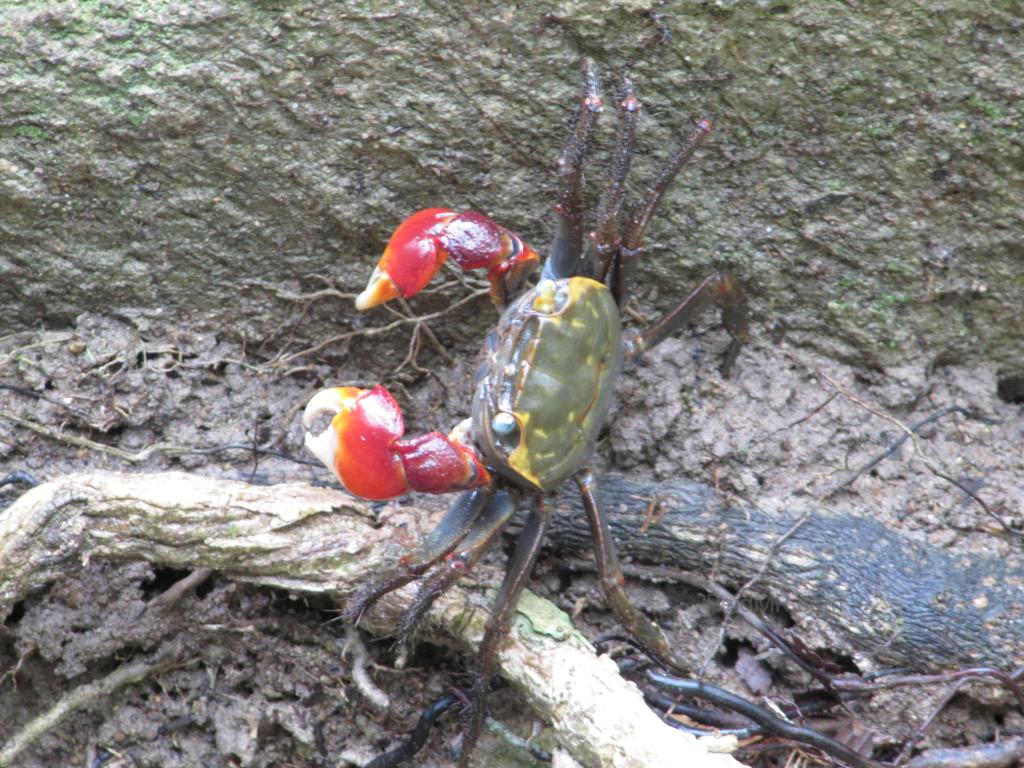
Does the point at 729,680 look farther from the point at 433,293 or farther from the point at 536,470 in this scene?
the point at 433,293

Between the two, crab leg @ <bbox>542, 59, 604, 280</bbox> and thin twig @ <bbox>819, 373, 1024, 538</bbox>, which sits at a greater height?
crab leg @ <bbox>542, 59, 604, 280</bbox>

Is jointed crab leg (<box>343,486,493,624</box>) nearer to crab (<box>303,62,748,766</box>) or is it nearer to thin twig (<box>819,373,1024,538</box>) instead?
crab (<box>303,62,748,766</box>)

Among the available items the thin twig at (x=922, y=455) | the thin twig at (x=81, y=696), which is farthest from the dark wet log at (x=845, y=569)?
the thin twig at (x=81, y=696)

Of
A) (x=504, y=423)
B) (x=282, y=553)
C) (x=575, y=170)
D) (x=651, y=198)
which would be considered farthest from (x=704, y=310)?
(x=282, y=553)

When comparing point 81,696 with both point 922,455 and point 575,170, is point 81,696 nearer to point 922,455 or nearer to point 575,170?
point 575,170

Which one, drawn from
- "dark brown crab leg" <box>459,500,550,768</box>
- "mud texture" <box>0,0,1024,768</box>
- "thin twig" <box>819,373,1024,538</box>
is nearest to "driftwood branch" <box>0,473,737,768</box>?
"dark brown crab leg" <box>459,500,550,768</box>

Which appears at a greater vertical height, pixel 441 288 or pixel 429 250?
pixel 429 250
